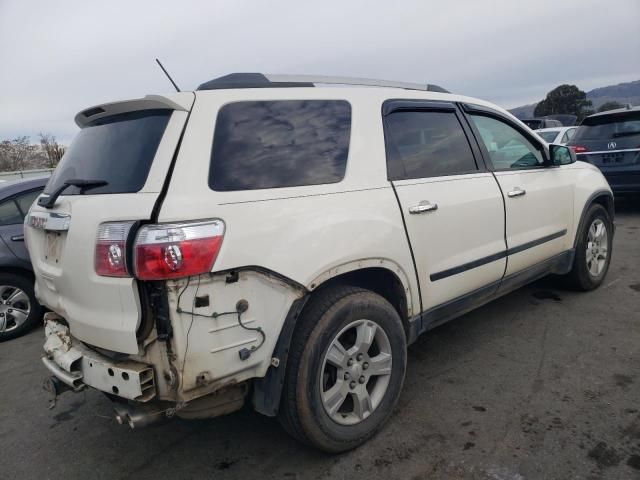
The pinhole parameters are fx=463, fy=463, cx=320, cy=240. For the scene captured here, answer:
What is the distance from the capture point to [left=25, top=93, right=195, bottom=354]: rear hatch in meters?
1.94

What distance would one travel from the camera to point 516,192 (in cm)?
342

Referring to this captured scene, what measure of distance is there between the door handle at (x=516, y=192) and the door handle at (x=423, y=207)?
35.6 inches

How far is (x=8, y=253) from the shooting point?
4.76m

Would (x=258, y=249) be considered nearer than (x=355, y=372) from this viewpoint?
Yes

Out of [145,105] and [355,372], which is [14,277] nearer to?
[145,105]

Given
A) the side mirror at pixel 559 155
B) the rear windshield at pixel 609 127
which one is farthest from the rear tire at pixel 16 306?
the rear windshield at pixel 609 127

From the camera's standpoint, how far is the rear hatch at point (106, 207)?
1.94 metres

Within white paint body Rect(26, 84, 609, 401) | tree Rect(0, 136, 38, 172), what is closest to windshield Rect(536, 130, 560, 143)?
white paint body Rect(26, 84, 609, 401)

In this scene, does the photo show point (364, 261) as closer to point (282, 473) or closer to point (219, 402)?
point (219, 402)

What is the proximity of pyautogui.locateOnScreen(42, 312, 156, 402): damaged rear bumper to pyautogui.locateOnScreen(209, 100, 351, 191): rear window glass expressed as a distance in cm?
86

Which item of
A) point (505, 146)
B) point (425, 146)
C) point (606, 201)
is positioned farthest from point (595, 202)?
point (425, 146)

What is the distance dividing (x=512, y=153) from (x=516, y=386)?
5.93 ft

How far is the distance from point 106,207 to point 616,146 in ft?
26.8

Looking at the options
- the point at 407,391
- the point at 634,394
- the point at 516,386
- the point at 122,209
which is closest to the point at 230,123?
the point at 122,209
